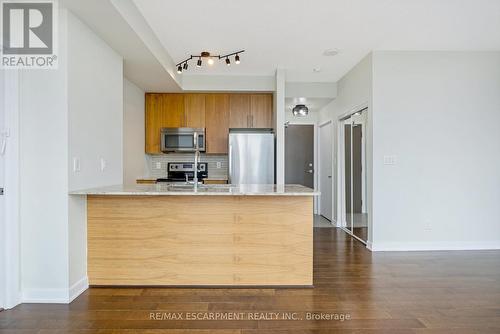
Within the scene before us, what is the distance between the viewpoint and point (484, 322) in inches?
86.4

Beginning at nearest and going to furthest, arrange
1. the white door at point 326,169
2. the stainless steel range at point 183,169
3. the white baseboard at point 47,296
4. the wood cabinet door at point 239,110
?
the white baseboard at point 47,296 < the wood cabinet door at point 239,110 < the stainless steel range at point 183,169 < the white door at point 326,169

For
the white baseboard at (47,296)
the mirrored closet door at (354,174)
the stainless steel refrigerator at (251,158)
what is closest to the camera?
the white baseboard at (47,296)

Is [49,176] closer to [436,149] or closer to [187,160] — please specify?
[187,160]

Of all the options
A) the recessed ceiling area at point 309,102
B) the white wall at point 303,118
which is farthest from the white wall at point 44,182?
the white wall at point 303,118

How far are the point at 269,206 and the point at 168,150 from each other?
114 inches

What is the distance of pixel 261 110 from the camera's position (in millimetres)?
5289

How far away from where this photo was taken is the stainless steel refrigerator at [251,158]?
187 inches

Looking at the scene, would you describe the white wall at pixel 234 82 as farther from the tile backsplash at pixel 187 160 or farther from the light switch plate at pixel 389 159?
the light switch plate at pixel 389 159

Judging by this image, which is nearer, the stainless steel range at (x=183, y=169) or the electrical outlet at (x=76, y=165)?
the electrical outlet at (x=76, y=165)

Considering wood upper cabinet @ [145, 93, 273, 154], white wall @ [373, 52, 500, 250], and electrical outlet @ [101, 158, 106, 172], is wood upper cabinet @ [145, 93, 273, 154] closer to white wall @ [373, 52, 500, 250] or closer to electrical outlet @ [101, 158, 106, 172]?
white wall @ [373, 52, 500, 250]

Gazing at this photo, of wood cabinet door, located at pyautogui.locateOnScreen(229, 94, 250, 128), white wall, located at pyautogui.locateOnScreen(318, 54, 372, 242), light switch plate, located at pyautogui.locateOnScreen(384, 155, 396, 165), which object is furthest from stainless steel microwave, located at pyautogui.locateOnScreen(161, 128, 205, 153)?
light switch plate, located at pyautogui.locateOnScreen(384, 155, 396, 165)

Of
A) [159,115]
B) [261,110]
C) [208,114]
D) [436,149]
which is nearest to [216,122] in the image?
[208,114]

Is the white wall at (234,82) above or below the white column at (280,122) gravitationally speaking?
above

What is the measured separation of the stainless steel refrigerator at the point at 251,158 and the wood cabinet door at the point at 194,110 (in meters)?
0.79
